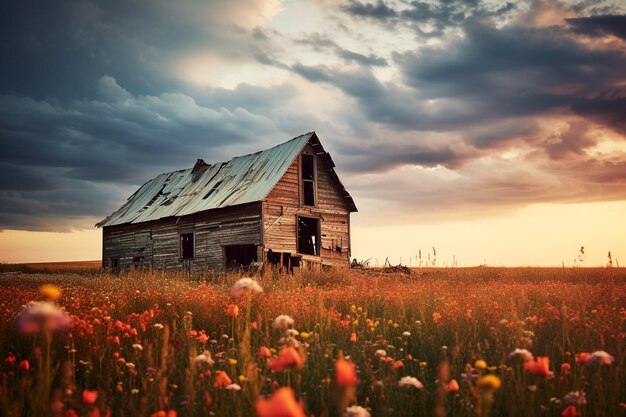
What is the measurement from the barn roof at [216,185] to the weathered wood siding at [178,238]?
0.54 metres

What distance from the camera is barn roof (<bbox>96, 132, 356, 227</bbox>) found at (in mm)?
22625

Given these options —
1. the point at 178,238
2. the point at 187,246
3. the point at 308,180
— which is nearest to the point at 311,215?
the point at 308,180

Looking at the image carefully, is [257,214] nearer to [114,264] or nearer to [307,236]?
[307,236]

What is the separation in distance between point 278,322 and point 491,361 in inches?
111

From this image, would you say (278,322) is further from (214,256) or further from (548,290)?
(214,256)

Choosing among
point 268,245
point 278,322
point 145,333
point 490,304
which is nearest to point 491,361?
point 490,304

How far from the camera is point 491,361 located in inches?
209

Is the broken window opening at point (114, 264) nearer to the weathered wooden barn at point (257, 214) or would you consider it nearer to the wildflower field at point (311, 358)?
the weathered wooden barn at point (257, 214)

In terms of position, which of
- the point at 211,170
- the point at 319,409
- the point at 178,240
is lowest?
the point at 319,409

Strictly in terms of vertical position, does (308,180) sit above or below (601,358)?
above

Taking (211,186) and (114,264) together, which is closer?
(211,186)

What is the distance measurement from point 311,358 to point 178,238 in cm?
2247

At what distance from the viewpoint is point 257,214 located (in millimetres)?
21562

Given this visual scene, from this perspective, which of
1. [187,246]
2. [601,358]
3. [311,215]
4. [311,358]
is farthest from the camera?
[187,246]
